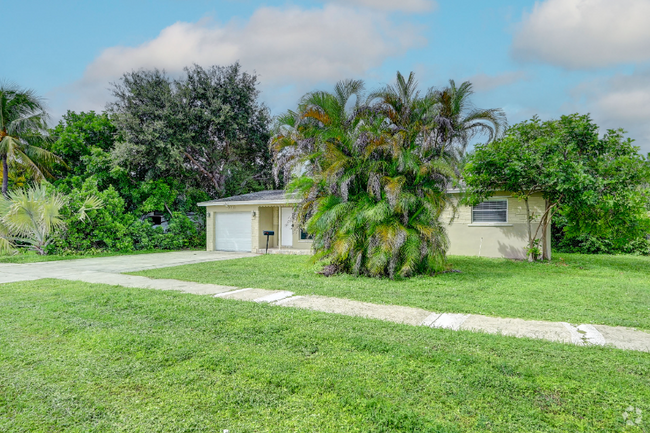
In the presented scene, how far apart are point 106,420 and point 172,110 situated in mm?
17271

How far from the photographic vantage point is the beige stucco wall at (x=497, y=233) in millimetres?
13086

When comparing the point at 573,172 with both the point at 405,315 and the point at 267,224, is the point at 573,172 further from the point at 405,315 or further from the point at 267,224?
the point at 267,224

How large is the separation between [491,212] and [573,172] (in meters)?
3.89

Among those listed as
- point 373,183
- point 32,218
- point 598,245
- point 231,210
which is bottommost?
point 598,245

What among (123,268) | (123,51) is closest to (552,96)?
(123,268)

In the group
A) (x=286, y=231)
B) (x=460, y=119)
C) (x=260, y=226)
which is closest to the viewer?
(x=460, y=119)

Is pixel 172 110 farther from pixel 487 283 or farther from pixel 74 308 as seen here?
pixel 487 283

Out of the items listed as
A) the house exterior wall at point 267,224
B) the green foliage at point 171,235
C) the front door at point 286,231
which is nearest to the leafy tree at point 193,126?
the green foliage at point 171,235

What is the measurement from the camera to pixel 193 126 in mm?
18625

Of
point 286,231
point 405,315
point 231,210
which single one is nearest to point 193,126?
point 231,210

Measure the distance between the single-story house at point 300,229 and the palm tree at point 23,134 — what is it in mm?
7740

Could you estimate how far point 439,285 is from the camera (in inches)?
295

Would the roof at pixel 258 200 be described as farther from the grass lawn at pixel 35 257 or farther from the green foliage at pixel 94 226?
the grass lawn at pixel 35 257

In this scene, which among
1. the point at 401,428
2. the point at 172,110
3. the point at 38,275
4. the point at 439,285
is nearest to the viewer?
the point at 401,428
